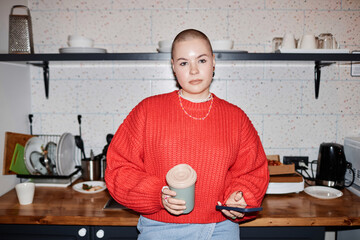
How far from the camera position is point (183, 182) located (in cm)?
84

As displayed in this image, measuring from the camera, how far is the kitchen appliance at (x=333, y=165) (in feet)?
5.34

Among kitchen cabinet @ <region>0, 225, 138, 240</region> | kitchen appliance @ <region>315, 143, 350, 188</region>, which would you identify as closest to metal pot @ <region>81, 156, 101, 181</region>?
kitchen cabinet @ <region>0, 225, 138, 240</region>

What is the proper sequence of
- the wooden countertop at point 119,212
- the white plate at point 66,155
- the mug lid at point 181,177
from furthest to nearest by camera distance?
1. the white plate at point 66,155
2. the wooden countertop at point 119,212
3. the mug lid at point 181,177

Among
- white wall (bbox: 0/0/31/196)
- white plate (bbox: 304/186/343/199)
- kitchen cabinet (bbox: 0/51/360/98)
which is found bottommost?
white plate (bbox: 304/186/343/199)

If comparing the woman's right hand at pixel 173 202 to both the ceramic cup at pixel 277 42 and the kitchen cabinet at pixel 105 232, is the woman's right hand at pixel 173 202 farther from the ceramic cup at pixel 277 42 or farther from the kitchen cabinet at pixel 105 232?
the ceramic cup at pixel 277 42

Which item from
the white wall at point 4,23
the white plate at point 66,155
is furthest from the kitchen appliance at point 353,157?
the white wall at point 4,23

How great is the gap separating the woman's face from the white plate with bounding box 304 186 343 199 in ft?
3.11

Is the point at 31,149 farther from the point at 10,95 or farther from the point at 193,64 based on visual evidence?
the point at 193,64

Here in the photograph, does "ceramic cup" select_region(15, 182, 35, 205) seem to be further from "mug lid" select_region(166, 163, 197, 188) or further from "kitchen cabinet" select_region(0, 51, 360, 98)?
"mug lid" select_region(166, 163, 197, 188)

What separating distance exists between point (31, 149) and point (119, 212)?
2.66 feet

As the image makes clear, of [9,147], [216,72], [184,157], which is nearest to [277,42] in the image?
[216,72]

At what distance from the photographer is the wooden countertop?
1.26 metres

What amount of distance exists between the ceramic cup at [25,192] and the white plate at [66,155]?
26cm

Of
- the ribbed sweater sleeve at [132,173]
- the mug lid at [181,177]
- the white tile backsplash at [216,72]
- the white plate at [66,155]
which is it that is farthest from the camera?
the white tile backsplash at [216,72]
